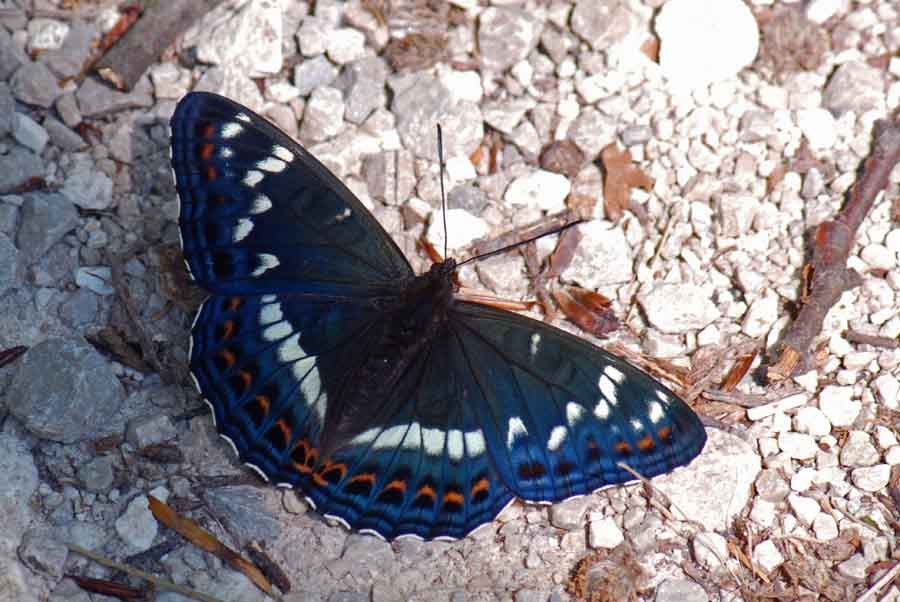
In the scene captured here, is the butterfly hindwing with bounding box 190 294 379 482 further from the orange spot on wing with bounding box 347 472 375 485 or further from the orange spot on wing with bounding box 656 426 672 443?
the orange spot on wing with bounding box 656 426 672 443

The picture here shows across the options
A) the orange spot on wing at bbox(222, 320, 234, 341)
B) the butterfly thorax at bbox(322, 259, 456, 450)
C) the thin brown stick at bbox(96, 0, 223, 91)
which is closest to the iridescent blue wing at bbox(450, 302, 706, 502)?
the butterfly thorax at bbox(322, 259, 456, 450)

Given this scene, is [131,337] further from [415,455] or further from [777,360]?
[777,360]

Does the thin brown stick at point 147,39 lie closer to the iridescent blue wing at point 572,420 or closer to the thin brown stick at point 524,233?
the thin brown stick at point 524,233

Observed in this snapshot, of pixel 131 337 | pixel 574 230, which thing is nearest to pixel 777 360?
pixel 574 230

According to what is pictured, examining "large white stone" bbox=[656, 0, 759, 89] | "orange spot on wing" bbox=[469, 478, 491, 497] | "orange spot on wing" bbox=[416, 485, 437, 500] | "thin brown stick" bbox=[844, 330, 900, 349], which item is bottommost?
"orange spot on wing" bbox=[416, 485, 437, 500]

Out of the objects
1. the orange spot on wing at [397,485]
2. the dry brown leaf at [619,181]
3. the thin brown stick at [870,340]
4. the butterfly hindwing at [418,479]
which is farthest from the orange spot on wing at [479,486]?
the thin brown stick at [870,340]

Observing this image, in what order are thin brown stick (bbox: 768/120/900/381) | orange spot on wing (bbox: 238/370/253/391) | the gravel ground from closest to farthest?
1. orange spot on wing (bbox: 238/370/253/391)
2. the gravel ground
3. thin brown stick (bbox: 768/120/900/381)

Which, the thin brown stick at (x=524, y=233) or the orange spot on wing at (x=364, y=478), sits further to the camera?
the thin brown stick at (x=524, y=233)
